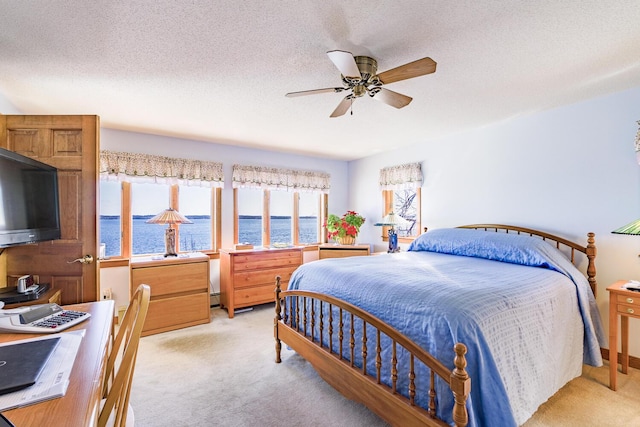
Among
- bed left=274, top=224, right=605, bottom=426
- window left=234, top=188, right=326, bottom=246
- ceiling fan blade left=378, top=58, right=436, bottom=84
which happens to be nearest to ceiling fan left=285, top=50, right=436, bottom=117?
ceiling fan blade left=378, top=58, right=436, bottom=84

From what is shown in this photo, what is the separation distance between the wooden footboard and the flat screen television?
1768 mm

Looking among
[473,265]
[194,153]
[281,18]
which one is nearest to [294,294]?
[473,265]

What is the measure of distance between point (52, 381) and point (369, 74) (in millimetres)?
2156

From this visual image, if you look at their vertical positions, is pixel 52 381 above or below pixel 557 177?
below

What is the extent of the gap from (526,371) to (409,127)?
2.73m

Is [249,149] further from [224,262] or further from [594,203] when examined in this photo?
[594,203]

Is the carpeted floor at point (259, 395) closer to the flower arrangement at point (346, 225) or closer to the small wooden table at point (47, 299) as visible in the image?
the small wooden table at point (47, 299)

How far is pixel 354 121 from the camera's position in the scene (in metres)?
3.39

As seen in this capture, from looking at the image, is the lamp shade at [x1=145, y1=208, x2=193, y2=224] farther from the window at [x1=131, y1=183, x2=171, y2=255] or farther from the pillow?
the pillow

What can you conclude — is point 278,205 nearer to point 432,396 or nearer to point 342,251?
point 342,251

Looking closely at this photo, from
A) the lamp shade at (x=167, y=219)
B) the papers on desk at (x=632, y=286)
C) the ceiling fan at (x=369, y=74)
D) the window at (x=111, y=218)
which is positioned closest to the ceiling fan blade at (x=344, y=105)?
the ceiling fan at (x=369, y=74)

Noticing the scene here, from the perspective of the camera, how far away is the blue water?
3.79 m

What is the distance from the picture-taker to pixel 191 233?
4.29m

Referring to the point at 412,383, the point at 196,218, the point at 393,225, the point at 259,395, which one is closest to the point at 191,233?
the point at 196,218
